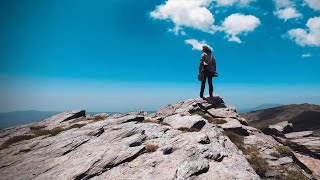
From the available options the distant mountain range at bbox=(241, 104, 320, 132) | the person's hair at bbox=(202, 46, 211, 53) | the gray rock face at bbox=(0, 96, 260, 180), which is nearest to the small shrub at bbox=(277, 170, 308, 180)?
the gray rock face at bbox=(0, 96, 260, 180)

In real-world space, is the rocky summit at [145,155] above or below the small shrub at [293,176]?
above

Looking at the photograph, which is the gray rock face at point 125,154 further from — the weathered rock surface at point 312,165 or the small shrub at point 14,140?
the weathered rock surface at point 312,165

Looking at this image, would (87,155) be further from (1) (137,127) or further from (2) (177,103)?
(2) (177,103)

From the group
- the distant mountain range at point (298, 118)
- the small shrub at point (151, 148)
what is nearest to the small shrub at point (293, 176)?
the small shrub at point (151, 148)

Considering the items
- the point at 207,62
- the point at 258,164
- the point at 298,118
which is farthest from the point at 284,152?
the point at 298,118

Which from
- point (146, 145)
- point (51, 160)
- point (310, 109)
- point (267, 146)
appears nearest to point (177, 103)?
point (267, 146)

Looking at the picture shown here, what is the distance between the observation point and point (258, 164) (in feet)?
53.6

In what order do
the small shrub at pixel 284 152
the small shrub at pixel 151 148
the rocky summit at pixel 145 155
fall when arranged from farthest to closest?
the small shrub at pixel 284 152 → the small shrub at pixel 151 148 → the rocky summit at pixel 145 155

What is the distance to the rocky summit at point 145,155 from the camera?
12.7 metres

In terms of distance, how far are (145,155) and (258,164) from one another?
7.18 meters

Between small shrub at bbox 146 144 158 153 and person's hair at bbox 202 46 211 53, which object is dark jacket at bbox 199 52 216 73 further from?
small shrub at bbox 146 144 158 153

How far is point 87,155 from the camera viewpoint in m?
14.9

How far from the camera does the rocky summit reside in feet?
41.6

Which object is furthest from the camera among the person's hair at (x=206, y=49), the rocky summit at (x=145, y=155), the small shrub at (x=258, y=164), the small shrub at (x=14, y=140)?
the person's hair at (x=206, y=49)
